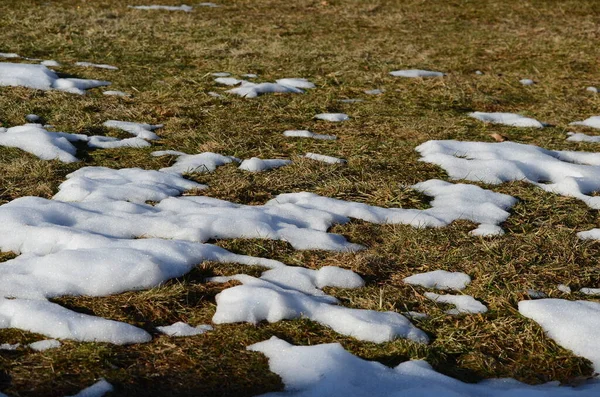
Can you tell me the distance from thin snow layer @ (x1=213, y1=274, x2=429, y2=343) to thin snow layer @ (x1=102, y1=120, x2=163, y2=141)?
273cm

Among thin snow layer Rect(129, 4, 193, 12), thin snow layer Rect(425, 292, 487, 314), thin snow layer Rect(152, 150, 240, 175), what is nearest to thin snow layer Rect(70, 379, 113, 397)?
thin snow layer Rect(425, 292, 487, 314)

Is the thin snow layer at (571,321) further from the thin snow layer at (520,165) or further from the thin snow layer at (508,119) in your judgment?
the thin snow layer at (508,119)

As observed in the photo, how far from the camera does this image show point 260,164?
513cm

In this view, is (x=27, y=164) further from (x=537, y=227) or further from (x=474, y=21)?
(x=474, y=21)

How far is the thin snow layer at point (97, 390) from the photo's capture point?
8.45 feet

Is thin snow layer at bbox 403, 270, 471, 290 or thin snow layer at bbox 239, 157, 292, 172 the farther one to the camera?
thin snow layer at bbox 239, 157, 292, 172

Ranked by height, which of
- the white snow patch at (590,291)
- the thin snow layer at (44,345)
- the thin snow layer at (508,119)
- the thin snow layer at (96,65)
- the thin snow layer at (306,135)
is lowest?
the thin snow layer at (96,65)

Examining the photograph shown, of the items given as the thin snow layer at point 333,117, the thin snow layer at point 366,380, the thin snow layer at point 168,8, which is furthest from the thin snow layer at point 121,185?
the thin snow layer at point 168,8

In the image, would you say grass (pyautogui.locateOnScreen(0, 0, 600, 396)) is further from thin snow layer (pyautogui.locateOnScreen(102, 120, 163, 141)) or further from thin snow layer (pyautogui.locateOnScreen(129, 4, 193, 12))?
thin snow layer (pyautogui.locateOnScreen(129, 4, 193, 12))

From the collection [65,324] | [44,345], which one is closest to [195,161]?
[65,324]

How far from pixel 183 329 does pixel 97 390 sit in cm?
54

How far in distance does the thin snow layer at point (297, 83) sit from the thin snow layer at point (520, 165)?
2.11m

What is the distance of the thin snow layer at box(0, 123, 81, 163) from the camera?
5098mm

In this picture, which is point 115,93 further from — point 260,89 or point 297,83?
point 297,83
